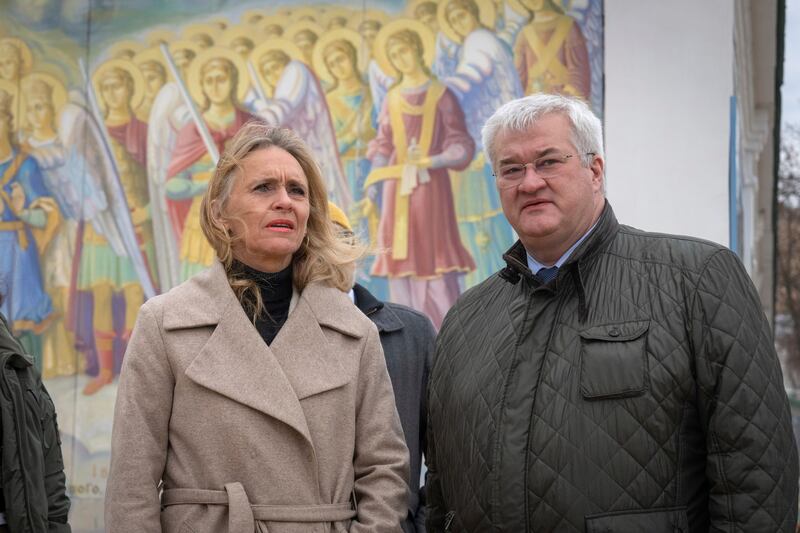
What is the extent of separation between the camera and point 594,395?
8.54 feet

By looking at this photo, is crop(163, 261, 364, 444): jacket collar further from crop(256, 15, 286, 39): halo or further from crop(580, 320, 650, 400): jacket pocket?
crop(256, 15, 286, 39): halo

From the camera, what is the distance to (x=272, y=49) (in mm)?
7738

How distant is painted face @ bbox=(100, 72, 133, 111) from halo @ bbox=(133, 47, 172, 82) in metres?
0.19

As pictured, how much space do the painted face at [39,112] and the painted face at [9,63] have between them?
252 millimetres

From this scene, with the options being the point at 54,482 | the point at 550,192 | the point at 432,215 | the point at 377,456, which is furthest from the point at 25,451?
the point at 432,215

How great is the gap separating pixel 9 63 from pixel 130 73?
101cm

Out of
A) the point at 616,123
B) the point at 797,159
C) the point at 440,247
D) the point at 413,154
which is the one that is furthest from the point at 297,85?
the point at 797,159

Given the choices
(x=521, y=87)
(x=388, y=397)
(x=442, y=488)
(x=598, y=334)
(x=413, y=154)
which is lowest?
(x=442, y=488)

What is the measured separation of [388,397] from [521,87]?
4.75 metres

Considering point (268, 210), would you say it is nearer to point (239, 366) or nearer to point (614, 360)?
point (239, 366)

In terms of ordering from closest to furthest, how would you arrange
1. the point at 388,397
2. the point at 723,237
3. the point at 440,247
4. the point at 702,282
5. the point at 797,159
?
1. the point at 702,282
2. the point at 388,397
3. the point at 723,237
4. the point at 440,247
5. the point at 797,159

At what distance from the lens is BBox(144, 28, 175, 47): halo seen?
7832mm

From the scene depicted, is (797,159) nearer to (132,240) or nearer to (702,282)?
(132,240)

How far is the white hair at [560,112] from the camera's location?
2889mm
